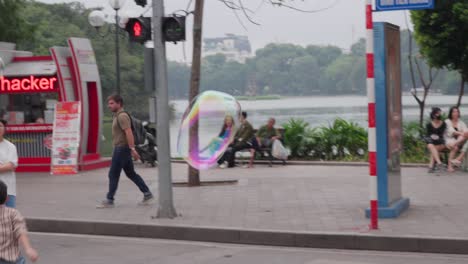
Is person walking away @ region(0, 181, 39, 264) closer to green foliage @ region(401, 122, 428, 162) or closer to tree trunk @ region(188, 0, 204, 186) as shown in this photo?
tree trunk @ region(188, 0, 204, 186)

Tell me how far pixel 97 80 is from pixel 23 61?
1.90m

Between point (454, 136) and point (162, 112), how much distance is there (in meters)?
8.44

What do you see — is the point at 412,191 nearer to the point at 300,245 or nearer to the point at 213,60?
the point at 300,245

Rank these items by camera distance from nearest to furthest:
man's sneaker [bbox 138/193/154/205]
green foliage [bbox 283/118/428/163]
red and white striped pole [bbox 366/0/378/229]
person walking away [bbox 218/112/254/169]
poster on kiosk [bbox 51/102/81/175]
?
red and white striped pole [bbox 366/0/378/229]
man's sneaker [bbox 138/193/154/205]
poster on kiosk [bbox 51/102/81/175]
person walking away [bbox 218/112/254/169]
green foliage [bbox 283/118/428/163]

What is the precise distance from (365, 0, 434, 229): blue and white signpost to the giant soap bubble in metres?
3.05

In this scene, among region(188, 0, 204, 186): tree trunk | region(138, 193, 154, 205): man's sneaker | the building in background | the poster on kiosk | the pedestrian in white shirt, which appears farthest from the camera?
the building in background

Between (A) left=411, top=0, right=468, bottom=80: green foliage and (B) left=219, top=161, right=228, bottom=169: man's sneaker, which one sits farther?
(B) left=219, top=161, right=228, bottom=169: man's sneaker

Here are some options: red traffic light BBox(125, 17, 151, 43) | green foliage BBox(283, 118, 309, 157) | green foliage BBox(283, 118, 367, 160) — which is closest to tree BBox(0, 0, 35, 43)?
green foliage BBox(283, 118, 309, 157)

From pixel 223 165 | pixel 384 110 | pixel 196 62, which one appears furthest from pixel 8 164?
pixel 223 165

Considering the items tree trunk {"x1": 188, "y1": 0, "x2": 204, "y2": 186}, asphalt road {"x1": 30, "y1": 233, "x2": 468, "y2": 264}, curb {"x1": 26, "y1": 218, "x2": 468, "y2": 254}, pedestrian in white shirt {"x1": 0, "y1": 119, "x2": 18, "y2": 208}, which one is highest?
tree trunk {"x1": 188, "y1": 0, "x2": 204, "y2": 186}

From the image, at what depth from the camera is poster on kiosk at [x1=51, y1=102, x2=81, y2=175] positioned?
21.0 meters

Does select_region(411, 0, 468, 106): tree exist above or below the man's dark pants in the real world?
above

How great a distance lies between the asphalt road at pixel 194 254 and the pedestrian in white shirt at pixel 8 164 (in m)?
1.03

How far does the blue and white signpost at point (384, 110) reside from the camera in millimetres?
11023
